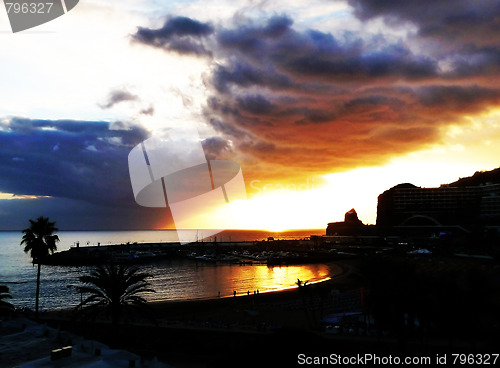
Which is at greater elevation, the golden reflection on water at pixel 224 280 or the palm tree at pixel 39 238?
the palm tree at pixel 39 238

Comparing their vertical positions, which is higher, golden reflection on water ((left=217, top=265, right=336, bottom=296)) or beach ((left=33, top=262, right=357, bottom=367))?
beach ((left=33, top=262, right=357, bottom=367))

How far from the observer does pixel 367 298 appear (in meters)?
28.6

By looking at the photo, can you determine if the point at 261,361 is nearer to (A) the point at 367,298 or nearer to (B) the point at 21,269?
(A) the point at 367,298

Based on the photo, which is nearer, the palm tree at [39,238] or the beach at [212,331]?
the beach at [212,331]

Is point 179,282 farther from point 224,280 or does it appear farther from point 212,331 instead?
point 212,331

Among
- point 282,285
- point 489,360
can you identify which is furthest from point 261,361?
point 282,285

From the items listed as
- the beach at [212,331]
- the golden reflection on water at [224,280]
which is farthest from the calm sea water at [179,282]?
the beach at [212,331]

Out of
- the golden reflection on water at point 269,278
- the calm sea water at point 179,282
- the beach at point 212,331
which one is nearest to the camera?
the beach at point 212,331

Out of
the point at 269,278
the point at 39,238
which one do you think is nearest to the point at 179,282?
the point at 269,278

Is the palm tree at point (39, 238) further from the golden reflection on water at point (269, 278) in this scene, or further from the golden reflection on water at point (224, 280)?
the golden reflection on water at point (269, 278)

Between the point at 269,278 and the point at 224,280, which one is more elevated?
the point at 224,280

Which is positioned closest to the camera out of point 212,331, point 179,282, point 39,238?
point 212,331

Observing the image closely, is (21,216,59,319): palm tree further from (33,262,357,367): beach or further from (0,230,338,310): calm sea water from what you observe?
(0,230,338,310): calm sea water

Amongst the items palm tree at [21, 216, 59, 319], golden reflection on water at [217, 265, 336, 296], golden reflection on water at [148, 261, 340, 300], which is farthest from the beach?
golden reflection on water at [217, 265, 336, 296]
